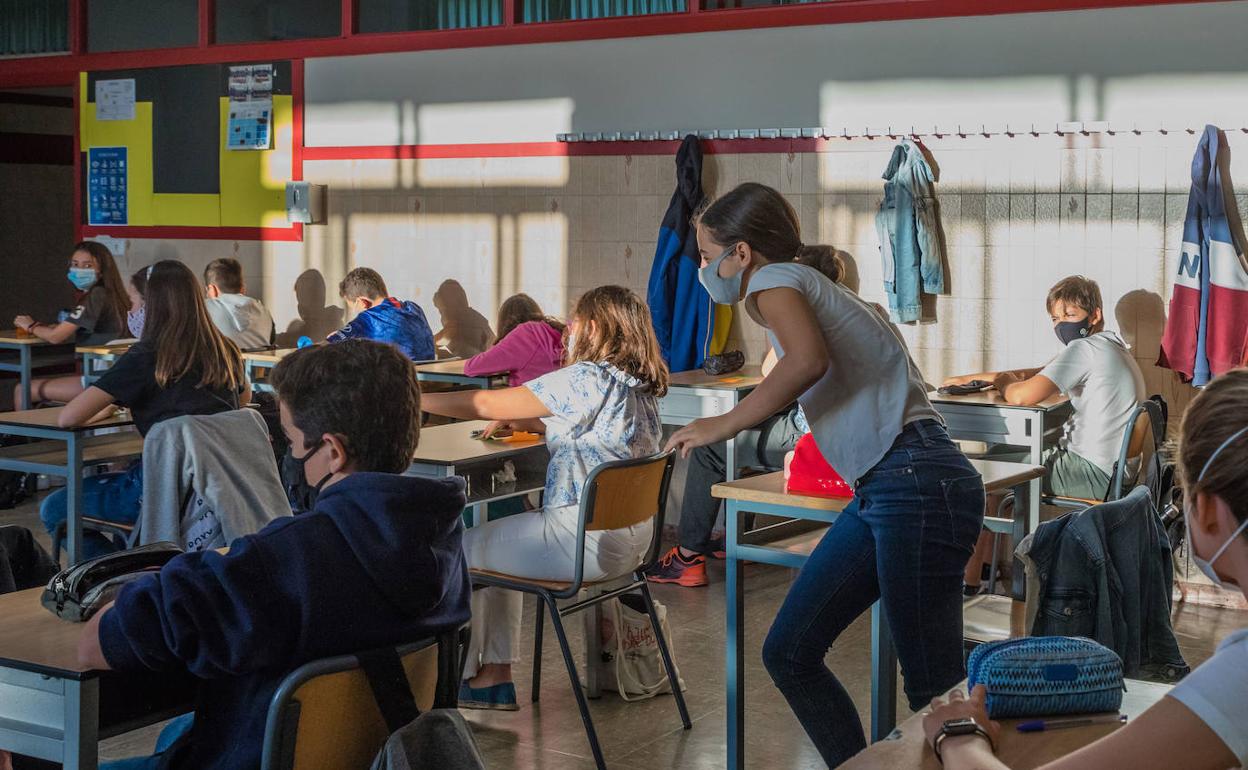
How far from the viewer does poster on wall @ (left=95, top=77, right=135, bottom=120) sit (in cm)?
889

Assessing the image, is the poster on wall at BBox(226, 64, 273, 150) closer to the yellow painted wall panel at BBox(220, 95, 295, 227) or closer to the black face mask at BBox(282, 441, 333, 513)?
the yellow painted wall panel at BBox(220, 95, 295, 227)

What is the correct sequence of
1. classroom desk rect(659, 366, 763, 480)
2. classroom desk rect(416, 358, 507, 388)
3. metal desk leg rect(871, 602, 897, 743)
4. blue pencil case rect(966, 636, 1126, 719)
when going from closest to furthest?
blue pencil case rect(966, 636, 1126, 719) < metal desk leg rect(871, 602, 897, 743) < classroom desk rect(659, 366, 763, 480) < classroom desk rect(416, 358, 507, 388)

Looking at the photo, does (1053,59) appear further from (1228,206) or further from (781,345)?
(781,345)

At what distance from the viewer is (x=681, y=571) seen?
582cm

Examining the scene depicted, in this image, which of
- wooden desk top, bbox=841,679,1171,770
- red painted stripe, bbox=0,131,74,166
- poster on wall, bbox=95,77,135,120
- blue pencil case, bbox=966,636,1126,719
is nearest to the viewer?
wooden desk top, bbox=841,679,1171,770

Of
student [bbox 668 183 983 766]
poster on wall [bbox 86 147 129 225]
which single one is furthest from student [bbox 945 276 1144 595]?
poster on wall [bbox 86 147 129 225]

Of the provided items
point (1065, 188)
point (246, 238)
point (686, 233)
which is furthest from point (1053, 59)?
point (246, 238)

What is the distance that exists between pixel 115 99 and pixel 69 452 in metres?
4.91

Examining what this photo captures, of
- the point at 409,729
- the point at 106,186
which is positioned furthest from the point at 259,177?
the point at 409,729

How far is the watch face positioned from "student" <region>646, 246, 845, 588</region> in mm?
4005

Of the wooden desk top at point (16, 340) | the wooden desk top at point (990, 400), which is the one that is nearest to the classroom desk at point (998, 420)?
the wooden desk top at point (990, 400)

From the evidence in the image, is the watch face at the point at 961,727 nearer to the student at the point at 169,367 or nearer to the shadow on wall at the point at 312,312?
the student at the point at 169,367

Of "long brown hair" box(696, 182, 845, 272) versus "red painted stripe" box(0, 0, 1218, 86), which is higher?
"red painted stripe" box(0, 0, 1218, 86)

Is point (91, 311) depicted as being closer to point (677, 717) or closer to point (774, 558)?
point (677, 717)
